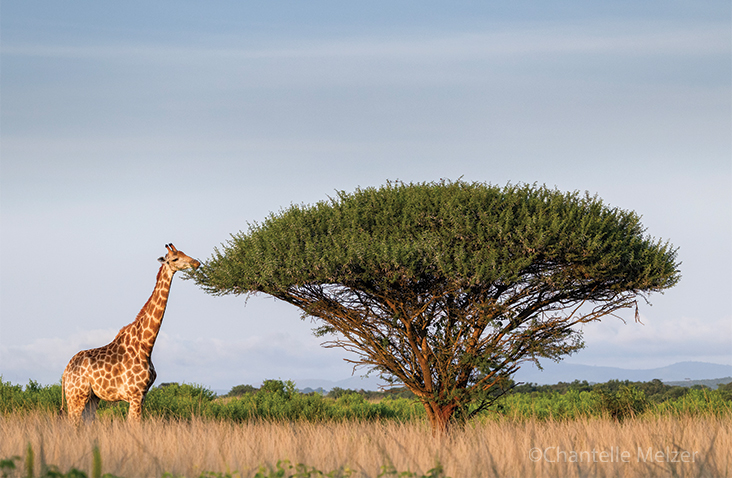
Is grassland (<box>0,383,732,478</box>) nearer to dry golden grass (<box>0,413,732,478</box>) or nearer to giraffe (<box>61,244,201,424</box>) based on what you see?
A: dry golden grass (<box>0,413,732,478</box>)

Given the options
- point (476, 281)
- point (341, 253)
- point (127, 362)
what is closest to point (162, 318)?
point (127, 362)

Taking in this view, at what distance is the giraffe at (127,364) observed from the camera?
57.8 feet

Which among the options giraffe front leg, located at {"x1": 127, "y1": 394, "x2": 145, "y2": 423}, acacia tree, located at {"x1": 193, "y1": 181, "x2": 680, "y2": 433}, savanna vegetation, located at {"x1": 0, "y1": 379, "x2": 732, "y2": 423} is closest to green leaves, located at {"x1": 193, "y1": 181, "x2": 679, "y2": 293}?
acacia tree, located at {"x1": 193, "y1": 181, "x2": 680, "y2": 433}

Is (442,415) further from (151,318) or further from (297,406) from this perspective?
(297,406)

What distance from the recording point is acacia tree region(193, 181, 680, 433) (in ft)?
55.5

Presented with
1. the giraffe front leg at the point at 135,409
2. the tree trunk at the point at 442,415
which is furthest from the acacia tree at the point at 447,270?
→ the giraffe front leg at the point at 135,409

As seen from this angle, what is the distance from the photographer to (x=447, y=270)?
54.1 feet

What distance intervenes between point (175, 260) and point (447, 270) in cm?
744

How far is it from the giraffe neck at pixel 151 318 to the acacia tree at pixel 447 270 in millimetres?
1588

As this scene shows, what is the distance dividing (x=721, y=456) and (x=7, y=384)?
90.1 feet

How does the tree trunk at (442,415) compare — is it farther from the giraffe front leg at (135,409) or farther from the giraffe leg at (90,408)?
the giraffe leg at (90,408)

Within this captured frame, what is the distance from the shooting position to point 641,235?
19.4 m

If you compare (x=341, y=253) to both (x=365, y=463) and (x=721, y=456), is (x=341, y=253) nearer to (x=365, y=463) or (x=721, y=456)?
(x=365, y=463)

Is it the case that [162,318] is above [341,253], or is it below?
below
